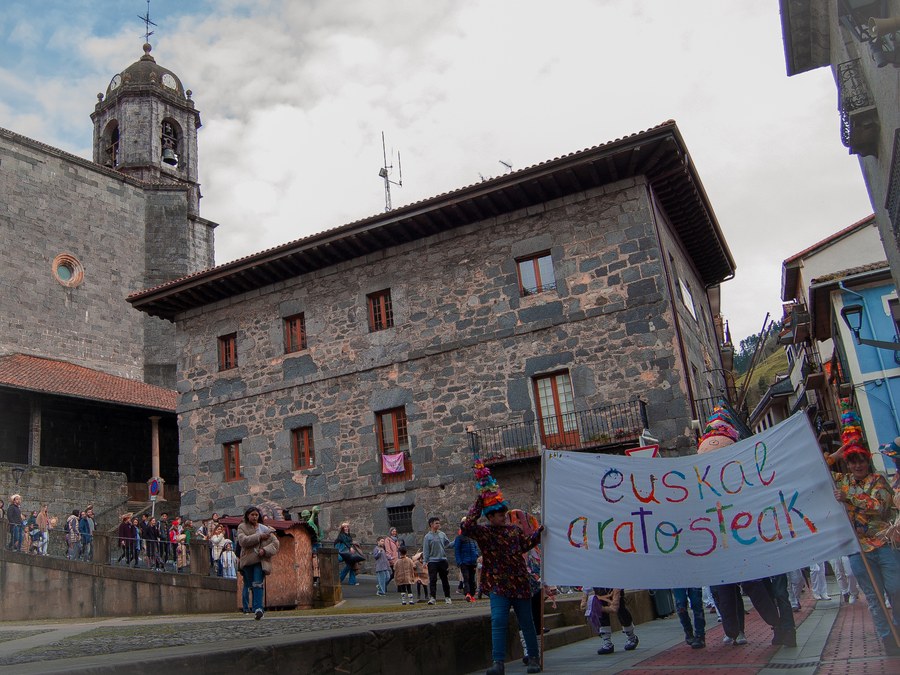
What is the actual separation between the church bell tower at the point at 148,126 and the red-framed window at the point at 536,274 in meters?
28.0

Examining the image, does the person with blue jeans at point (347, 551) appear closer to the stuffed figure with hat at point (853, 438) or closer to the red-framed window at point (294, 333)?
the red-framed window at point (294, 333)

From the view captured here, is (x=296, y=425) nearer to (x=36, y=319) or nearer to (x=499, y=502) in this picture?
(x=499, y=502)

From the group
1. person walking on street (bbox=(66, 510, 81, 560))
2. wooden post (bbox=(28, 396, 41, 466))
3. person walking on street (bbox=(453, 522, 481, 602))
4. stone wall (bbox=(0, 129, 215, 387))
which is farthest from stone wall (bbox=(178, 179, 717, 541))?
stone wall (bbox=(0, 129, 215, 387))

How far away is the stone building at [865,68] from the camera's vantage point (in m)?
9.70

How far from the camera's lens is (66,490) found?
77.9ft

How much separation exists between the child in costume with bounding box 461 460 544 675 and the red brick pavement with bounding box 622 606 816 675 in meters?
0.94

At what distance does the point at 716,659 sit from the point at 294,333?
55.7ft

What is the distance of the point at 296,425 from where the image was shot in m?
21.0

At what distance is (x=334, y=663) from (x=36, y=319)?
32.3 metres

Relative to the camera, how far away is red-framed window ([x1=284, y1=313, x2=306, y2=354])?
2170 centimetres

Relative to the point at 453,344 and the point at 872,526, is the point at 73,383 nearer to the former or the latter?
the point at 453,344

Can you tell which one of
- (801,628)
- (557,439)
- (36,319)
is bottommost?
(801,628)

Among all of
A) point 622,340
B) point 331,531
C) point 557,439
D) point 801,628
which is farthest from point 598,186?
point 801,628

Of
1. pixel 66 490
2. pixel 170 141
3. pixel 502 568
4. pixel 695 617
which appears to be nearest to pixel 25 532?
pixel 66 490
